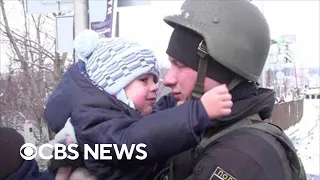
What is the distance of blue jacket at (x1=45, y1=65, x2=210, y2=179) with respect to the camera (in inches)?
63.4

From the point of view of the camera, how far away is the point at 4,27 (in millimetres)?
9211

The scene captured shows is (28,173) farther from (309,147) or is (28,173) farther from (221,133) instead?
(309,147)

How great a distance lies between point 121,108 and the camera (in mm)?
1833

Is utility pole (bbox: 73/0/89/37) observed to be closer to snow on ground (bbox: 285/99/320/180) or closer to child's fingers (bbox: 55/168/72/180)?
child's fingers (bbox: 55/168/72/180)

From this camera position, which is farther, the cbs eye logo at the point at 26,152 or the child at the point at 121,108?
the cbs eye logo at the point at 26,152

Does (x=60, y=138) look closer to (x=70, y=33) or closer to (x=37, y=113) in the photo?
(x=70, y=33)

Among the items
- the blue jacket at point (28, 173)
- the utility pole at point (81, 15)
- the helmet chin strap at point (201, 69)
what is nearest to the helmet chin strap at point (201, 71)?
the helmet chin strap at point (201, 69)

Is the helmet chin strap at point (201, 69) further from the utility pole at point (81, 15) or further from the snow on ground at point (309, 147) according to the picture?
the snow on ground at point (309, 147)

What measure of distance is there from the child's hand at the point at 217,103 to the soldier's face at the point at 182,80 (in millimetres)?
174

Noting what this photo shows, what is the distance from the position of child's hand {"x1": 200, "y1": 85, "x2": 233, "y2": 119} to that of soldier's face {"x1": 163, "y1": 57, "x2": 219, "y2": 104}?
0.57 ft

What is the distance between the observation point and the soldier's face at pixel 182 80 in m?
1.81

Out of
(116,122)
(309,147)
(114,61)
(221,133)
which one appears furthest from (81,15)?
(309,147)

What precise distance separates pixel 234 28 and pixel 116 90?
21.3 inches

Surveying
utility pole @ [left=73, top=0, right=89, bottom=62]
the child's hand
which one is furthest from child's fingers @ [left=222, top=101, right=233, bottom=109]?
utility pole @ [left=73, top=0, right=89, bottom=62]
